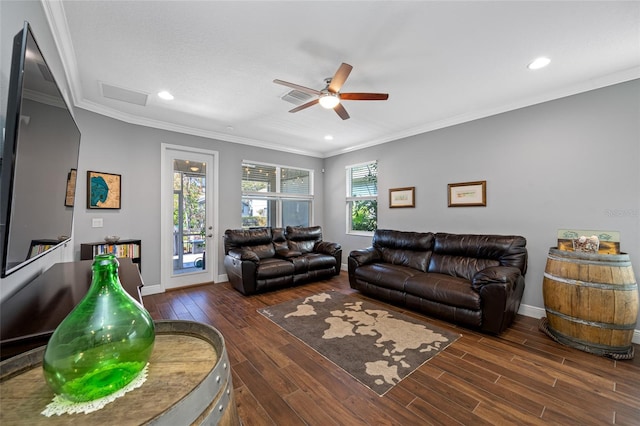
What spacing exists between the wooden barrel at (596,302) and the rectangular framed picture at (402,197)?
7.36 feet

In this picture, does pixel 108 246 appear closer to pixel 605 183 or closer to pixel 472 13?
pixel 472 13

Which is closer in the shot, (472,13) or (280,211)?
(472,13)

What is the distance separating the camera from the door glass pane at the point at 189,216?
434 centimetres

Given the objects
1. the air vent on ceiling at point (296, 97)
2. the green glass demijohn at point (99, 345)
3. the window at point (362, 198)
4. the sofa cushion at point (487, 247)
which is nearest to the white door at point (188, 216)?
the air vent on ceiling at point (296, 97)

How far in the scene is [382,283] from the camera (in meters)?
3.58

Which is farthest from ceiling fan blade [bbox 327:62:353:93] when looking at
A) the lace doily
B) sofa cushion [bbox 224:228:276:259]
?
sofa cushion [bbox 224:228:276:259]

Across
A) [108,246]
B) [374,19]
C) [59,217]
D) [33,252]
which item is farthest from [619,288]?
[108,246]

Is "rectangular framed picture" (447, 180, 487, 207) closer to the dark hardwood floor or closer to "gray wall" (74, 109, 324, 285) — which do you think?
the dark hardwood floor

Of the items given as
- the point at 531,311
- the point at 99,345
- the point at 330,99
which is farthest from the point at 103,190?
the point at 531,311

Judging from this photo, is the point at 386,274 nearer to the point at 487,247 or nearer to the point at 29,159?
the point at 487,247

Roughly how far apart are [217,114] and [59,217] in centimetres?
256

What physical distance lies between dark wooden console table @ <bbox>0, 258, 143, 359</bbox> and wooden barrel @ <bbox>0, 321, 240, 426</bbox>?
0.34 m

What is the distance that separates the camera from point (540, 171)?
3.21 meters

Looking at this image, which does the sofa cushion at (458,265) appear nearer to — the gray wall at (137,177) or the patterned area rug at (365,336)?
the patterned area rug at (365,336)
